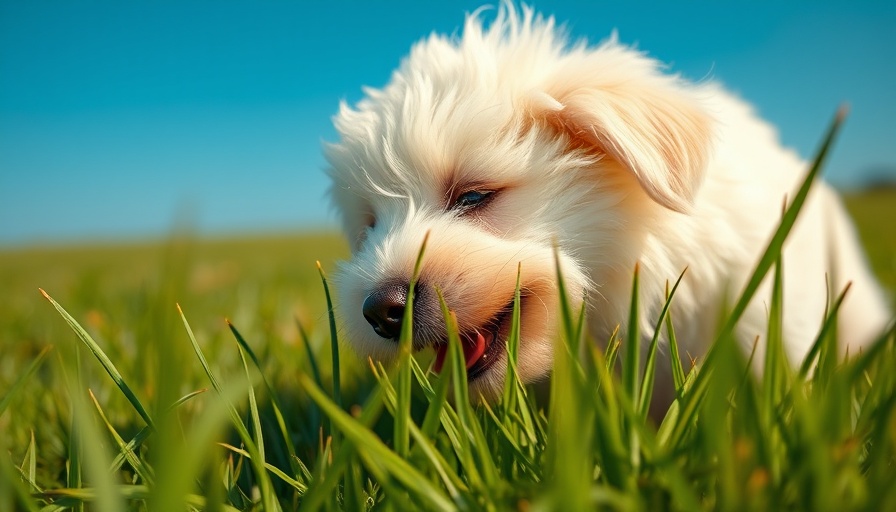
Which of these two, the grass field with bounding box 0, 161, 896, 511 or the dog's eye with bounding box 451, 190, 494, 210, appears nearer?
the grass field with bounding box 0, 161, 896, 511

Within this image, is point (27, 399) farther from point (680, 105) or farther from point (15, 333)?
point (680, 105)

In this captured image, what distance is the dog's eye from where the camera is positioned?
211cm

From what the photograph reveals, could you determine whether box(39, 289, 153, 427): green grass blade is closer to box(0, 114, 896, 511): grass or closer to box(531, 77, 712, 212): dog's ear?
box(0, 114, 896, 511): grass

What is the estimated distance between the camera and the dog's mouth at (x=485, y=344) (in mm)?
1986

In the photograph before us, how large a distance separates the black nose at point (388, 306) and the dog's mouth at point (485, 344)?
8.2 inches

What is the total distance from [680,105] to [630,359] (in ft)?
3.78

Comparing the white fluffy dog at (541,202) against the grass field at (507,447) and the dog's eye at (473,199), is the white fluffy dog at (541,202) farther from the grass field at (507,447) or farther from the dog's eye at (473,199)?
the grass field at (507,447)

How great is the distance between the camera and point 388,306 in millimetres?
1824

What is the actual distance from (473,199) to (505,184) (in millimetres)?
120

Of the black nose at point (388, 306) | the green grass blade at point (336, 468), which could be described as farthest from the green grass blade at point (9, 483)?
the black nose at point (388, 306)

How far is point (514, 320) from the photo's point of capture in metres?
1.54

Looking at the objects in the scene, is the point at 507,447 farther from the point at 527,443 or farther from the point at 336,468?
the point at 336,468

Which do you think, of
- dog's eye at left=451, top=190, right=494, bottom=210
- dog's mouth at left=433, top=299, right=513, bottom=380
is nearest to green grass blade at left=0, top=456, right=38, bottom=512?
dog's mouth at left=433, top=299, right=513, bottom=380

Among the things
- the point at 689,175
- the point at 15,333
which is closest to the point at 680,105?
the point at 689,175
